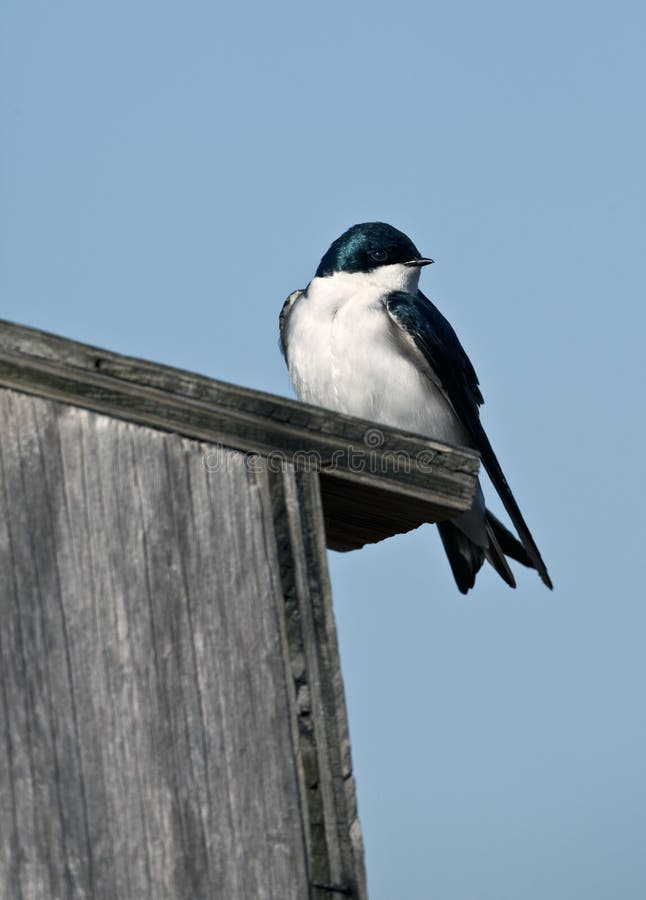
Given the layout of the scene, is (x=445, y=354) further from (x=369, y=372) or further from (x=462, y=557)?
(x=462, y=557)

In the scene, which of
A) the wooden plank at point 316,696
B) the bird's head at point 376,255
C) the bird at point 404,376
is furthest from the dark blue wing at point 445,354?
the wooden plank at point 316,696

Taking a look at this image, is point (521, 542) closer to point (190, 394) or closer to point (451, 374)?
point (451, 374)

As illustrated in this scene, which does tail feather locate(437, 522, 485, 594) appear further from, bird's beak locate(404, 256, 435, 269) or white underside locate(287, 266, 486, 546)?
bird's beak locate(404, 256, 435, 269)

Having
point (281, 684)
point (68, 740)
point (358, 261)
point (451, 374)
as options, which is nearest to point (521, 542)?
point (451, 374)

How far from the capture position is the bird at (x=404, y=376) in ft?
12.0

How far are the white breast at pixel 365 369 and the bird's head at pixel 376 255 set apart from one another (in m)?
0.26

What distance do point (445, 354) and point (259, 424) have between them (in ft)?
4.88

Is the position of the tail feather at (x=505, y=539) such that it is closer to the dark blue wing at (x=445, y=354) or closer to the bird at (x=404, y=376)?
the bird at (x=404, y=376)

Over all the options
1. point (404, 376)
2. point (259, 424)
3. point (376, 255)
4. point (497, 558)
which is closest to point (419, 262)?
point (376, 255)

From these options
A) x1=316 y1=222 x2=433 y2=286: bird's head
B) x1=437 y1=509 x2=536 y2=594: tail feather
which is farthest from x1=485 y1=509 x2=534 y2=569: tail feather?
x1=316 y1=222 x2=433 y2=286: bird's head

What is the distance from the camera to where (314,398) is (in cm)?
380

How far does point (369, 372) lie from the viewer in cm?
373

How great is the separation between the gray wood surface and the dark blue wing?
1.42 m

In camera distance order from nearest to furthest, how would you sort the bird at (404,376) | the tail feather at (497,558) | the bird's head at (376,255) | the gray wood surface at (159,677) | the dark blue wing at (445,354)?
the gray wood surface at (159,677) → the tail feather at (497,558) → the bird at (404,376) → the dark blue wing at (445,354) → the bird's head at (376,255)
